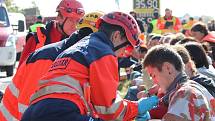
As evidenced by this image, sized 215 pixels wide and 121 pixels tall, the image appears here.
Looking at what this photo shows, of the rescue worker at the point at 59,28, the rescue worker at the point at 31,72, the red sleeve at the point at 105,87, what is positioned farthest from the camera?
the rescue worker at the point at 59,28

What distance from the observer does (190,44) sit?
5.63m

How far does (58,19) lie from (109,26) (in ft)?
4.95

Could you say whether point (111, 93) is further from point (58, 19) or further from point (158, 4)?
point (158, 4)

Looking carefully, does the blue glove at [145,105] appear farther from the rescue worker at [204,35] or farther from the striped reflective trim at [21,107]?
the rescue worker at [204,35]

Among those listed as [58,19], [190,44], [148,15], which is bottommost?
[148,15]

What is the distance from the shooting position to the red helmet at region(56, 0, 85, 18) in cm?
529

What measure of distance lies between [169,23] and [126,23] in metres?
12.1

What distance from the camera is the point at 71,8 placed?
17.5 feet

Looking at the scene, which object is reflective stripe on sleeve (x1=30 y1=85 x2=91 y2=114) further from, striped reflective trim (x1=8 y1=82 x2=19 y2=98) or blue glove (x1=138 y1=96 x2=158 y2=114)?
striped reflective trim (x1=8 y1=82 x2=19 y2=98)

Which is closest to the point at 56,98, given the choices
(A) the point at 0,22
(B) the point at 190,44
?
(B) the point at 190,44

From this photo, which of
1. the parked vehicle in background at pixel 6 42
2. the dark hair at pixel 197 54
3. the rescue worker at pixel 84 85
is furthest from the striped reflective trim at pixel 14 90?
the parked vehicle in background at pixel 6 42

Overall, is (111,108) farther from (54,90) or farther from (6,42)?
(6,42)

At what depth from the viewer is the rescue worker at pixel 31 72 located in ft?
14.6

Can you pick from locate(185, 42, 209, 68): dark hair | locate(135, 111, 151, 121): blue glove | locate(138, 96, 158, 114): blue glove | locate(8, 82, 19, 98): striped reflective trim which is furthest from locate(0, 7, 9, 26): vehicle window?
locate(138, 96, 158, 114): blue glove
